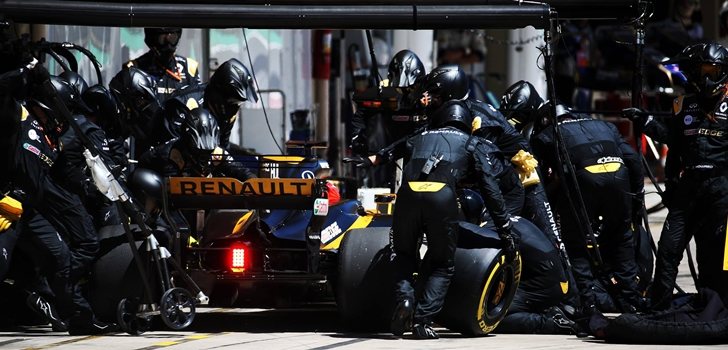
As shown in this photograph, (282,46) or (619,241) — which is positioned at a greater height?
(282,46)

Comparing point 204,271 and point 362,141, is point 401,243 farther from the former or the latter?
point 362,141

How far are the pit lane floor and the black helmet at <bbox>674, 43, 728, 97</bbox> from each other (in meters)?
2.06

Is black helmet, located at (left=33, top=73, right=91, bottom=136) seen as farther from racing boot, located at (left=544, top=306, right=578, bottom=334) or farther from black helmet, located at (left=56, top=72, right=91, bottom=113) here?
racing boot, located at (left=544, top=306, right=578, bottom=334)

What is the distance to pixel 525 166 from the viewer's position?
45.2ft

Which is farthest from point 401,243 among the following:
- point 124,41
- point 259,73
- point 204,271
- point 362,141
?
point 259,73

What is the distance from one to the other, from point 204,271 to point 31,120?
5.43 feet

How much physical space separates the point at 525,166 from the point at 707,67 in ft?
6.16

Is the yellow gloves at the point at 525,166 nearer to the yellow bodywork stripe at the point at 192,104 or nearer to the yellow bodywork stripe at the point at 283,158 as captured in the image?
the yellow bodywork stripe at the point at 283,158

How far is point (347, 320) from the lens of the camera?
1206 centimetres

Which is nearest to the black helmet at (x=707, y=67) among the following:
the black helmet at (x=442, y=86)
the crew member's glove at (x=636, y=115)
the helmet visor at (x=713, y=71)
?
the helmet visor at (x=713, y=71)

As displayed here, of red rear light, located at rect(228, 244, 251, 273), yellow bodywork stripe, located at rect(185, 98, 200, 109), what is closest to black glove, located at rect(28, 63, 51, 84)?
red rear light, located at rect(228, 244, 251, 273)

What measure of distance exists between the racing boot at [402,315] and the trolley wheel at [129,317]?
5.68ft

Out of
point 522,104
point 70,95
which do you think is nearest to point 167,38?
point 70,95

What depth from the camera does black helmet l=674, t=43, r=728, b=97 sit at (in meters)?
12.5
